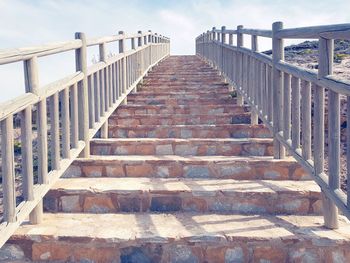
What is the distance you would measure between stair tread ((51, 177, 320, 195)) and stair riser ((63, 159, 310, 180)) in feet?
0.35

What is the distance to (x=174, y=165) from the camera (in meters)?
4.45

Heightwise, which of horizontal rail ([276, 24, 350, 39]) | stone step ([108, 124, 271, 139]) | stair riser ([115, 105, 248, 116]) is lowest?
stone step ([108, 124, 271, 139])

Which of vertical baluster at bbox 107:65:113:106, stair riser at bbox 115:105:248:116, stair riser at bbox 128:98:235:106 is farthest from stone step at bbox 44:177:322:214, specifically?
stair riser at bbox 128:98:235:106

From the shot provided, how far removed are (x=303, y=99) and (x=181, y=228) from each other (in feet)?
4.43

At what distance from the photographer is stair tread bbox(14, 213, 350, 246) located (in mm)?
3230

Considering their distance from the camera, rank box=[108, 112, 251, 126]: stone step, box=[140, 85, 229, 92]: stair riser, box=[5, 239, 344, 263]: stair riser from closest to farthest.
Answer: box=[5, 239, 344, 263]: stair riser → box=[108, 112, 251, 126]: stone step → box=[140, 85, 229, 92]: stair riser

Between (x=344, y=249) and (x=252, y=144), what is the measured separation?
1922mm

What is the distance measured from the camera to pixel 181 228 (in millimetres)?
3428

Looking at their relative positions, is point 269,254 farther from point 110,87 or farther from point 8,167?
point 110,87

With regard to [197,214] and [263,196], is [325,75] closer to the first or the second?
[263,196]

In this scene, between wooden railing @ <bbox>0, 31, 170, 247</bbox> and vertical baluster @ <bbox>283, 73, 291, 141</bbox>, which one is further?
vertical baluster @ <bbox>283, 73, 291, 141</bbox>

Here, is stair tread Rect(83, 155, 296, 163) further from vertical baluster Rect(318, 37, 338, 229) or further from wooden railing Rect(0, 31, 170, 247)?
vertical baluster Rect(318, 37, 338, 229)

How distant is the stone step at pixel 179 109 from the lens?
6.70m

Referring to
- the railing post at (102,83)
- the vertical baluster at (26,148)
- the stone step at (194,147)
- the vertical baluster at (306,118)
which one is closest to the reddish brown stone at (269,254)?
the vertical baluster at (306,118)
